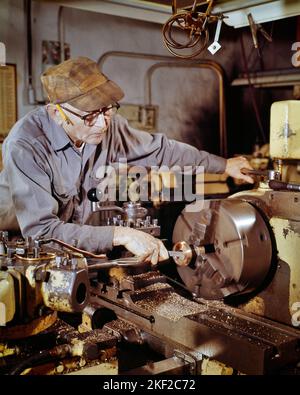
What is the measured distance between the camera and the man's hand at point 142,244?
4.91 feet

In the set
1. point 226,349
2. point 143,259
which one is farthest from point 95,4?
point 226,349

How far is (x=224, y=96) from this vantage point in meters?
3.84

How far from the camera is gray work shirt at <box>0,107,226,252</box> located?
64.5 inches

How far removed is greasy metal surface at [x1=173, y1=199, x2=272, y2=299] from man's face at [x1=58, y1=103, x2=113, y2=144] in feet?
1.85

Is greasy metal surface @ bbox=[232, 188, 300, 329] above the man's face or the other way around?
the other way around

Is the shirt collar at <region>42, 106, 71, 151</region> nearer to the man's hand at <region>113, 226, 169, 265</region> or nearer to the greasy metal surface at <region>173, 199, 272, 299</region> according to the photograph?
the man's hand at <region>113, 226, 169, 265</region>

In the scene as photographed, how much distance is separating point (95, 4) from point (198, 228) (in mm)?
1402

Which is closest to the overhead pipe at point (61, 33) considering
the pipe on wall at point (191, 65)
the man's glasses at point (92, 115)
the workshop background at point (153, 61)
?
the workshop background at point (153, 61)

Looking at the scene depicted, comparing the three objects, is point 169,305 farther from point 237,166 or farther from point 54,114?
point 54,114

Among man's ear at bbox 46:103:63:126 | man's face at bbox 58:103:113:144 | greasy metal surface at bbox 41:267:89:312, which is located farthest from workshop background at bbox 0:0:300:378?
man's ear at bbox 46:103:63:126

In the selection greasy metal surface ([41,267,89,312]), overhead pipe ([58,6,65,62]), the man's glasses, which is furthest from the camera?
overhead pipe ([58,6,65,62])

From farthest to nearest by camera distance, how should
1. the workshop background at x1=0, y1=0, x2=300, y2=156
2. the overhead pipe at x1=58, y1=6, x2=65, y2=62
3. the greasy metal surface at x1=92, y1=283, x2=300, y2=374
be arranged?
the overhead pipe at x1=58, y1=6, x2=65, y2=62, the workshop background at x1=0, y1=0, x2=300, y2=156, the greasy metal surface at x1=92, y1=283, x2=300, y2=374

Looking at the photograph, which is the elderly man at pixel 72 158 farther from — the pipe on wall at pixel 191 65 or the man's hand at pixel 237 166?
the pipe on wall at pixel 191 65
